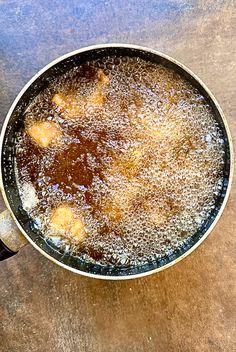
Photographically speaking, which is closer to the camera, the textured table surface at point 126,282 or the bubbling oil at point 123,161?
Answer: the bubbling oil at point 123,161

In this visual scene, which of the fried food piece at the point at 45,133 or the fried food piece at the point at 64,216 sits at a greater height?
the fried food piece at the point at 45,133

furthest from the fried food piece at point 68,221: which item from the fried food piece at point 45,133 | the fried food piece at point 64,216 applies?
the fried food piece at point 45,133

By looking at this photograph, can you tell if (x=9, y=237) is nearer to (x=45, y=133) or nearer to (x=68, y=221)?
(x=68, y=221)

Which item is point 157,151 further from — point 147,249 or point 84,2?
point 84,2

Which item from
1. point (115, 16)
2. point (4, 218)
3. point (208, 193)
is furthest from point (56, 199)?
point (115, 16)

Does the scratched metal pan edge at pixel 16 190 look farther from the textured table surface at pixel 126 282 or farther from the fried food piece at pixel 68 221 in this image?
the textured table surface at pixel 126 282
